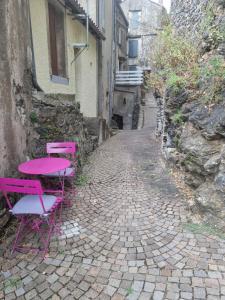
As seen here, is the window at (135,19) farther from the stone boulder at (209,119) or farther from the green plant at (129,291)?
the green plant at (129,291)

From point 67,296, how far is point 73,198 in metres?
2.20

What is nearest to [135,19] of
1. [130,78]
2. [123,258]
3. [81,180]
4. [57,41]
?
[130,78]

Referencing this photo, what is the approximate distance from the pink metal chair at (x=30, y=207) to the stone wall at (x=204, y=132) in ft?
7.43

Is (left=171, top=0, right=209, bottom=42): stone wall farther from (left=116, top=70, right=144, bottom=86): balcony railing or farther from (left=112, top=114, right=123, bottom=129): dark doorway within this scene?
(left=112, top=114, right=123, bottom=129): dark doorway

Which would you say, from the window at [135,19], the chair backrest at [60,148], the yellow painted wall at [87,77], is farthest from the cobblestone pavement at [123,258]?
the window at [135,19]

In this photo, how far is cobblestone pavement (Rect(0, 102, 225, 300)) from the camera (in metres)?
2.47

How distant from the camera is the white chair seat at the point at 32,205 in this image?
2.98 m

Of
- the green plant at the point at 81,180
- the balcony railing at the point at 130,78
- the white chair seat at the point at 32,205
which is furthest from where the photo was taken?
the balcony railing at the point at 130,78

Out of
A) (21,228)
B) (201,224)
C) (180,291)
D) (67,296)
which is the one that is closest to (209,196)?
(201,224)

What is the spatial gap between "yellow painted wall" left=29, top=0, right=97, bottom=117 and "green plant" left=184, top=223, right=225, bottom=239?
387 cm

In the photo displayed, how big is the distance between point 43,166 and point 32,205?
27.6 inches

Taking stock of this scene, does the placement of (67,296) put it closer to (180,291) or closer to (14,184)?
(180,291)

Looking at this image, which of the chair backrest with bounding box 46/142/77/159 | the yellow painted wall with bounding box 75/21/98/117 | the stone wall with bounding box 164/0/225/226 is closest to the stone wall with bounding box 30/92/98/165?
the chair backrest with bounding box 46/142/77/159

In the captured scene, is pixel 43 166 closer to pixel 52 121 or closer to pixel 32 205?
pixel 32 205
